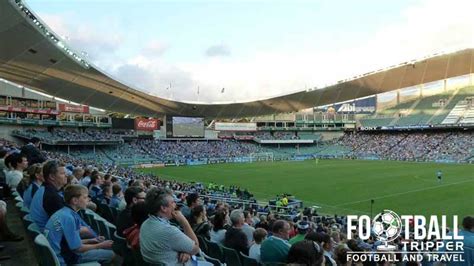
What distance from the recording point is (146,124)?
67.9 metres

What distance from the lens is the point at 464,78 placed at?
7306 centimetres

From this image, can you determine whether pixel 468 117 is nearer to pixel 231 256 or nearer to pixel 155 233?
pixel 231 256

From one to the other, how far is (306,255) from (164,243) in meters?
1.29

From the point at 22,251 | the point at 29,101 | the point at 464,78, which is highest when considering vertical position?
the point at 464,78

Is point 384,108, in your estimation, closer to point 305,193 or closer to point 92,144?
point 92,144

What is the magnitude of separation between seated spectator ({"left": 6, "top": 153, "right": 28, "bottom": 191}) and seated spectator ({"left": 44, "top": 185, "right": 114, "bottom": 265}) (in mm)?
4469

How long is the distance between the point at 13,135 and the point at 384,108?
63.7 meters

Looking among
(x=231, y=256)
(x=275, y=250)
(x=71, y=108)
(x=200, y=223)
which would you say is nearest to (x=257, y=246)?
(x=231, y=256)

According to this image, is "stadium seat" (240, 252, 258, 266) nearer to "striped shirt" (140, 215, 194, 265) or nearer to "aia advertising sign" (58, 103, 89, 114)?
"striped shirt" (140, 215, 194, 265)

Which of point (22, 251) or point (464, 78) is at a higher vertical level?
point (464, 78)

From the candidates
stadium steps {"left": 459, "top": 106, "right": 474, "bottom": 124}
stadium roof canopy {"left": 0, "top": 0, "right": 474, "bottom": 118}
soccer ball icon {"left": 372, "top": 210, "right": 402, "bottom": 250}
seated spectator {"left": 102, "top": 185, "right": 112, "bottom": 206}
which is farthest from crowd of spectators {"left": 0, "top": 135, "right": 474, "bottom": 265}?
stadium steps {"left": 459, "top": 106, "right": 474, "bottom": 124}

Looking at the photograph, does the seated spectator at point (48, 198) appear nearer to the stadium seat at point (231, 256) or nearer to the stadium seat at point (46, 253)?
the stadium seat at point (46, 253)

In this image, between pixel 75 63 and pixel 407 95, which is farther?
pixel 407 95

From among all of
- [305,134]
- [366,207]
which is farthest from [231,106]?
[366,207]
